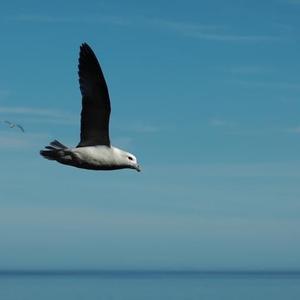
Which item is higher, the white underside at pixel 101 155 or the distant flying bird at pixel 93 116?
the distant flying bird at pixel 93 116

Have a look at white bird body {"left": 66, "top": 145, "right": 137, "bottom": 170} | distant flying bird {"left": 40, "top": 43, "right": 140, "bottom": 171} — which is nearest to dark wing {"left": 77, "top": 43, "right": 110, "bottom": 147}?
distant flying bird {"left": 40, "top": 43, "right": 140, "bottom": 171}

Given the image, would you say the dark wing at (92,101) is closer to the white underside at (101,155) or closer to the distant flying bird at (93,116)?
the distant flying bird at (93,116)

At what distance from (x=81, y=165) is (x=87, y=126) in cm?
195

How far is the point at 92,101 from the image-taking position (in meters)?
31.0

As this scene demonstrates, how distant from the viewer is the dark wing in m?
30.9

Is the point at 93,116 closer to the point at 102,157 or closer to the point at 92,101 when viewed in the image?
the point at 92,101

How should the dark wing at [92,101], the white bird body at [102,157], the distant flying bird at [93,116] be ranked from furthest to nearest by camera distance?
the dark wing at [92,101] < the distant flying bird at [93,116] < the white bird body at [102,157]

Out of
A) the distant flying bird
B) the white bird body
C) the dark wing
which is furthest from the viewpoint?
the dark wing

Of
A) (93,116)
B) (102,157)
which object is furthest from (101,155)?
(93,116)

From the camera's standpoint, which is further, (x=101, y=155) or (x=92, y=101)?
(x=92, y=101)

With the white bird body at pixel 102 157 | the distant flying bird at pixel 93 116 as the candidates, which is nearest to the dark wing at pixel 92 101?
the distant flying bird at pixel 93 116

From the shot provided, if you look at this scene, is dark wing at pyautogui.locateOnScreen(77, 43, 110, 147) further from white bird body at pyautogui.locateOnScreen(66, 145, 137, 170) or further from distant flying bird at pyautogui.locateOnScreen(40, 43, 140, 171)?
white bird body at pyautogui.locateOnScreen(66, 145, 137, 170)

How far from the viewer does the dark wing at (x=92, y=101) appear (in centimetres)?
3088

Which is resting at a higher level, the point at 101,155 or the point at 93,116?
the point at 93,116
